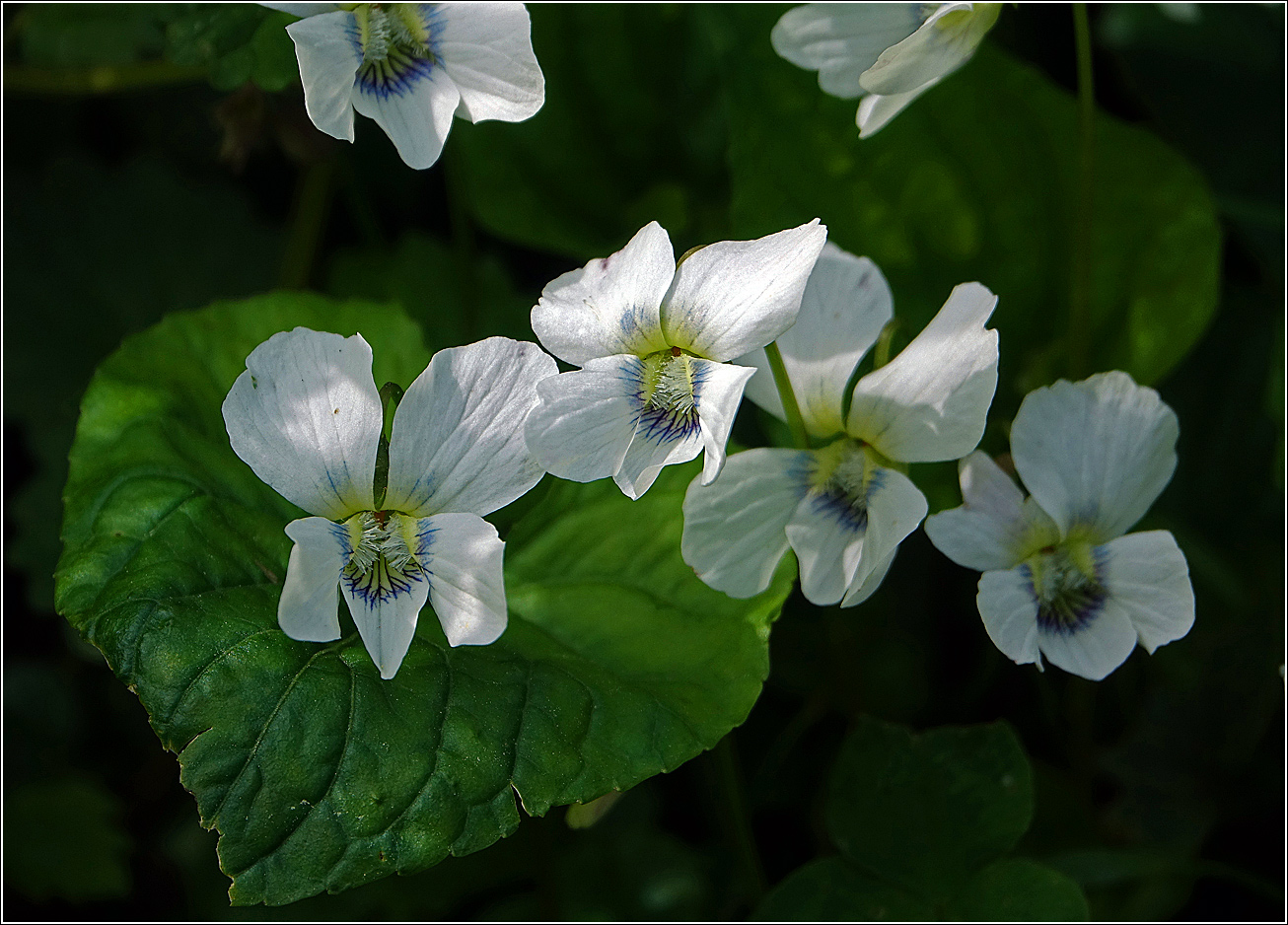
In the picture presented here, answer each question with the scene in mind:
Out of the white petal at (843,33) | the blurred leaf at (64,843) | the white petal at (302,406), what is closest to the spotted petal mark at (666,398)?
the white petal at (302,406)

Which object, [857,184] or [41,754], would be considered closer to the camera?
[857,184]

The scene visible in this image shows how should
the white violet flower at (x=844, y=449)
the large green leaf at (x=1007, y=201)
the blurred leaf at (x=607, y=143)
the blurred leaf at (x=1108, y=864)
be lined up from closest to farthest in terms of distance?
the white violet flower at (x=844, y=449) < the blurred leaf at (x=1108, y=864) < the large green leaf at (x=1007, y=201) < the blurred leaf at (x=607, y=143)

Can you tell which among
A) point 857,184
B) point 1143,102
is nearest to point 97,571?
point 857,184

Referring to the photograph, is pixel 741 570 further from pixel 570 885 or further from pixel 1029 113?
pixel 1029 113

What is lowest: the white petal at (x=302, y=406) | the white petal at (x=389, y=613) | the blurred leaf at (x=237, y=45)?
the white petal at (x=389, y=613)

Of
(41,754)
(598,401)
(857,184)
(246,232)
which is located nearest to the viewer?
(598,401)

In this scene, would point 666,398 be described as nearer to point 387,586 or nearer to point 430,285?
point 387,586

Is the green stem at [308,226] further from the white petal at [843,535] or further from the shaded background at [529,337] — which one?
the white petal at [843,535]

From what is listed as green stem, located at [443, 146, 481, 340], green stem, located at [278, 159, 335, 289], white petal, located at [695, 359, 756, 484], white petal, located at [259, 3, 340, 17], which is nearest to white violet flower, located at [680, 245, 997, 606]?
white petal, located at [695, 359, 756, 484]

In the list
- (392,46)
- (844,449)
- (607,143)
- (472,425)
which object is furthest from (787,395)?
(607,143)
